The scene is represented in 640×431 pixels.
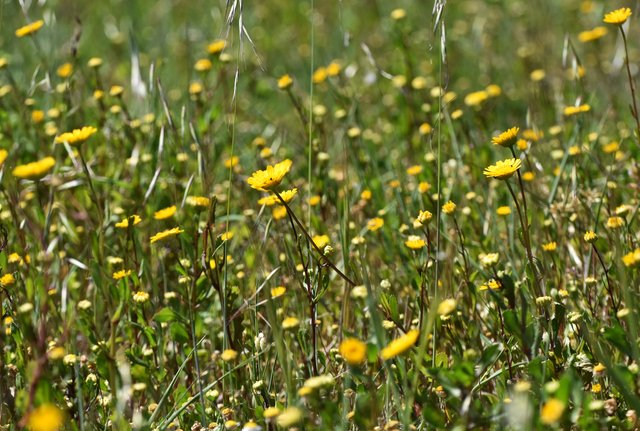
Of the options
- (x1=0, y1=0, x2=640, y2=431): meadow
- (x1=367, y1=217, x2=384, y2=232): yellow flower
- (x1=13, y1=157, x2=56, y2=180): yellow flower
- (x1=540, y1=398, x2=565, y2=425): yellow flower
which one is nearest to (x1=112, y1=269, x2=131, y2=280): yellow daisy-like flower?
(x1=0, y1=0, x2=640, y2=431): meadow

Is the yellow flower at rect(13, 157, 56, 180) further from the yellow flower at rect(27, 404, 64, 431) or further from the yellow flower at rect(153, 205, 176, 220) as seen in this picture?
the yellow flower at rect(27, 404, 64, 431)

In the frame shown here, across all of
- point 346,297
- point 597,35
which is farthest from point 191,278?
point 597,35

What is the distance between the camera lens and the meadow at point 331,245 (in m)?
1.80

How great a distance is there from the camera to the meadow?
1.80 m

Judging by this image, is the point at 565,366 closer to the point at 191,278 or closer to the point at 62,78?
the point at 191,278

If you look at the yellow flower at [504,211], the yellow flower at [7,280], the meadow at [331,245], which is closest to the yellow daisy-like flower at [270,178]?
the meadow at [331,245]

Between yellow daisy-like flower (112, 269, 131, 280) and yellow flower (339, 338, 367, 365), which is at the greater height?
yellow flower (339, 338, 367, 365)

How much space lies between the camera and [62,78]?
13.5 ft

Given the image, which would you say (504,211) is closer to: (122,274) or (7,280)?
(122,274)

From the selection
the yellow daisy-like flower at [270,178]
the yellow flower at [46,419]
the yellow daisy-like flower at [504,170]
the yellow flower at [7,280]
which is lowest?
the yellow flower at [7,280]

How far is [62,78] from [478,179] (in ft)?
6.89

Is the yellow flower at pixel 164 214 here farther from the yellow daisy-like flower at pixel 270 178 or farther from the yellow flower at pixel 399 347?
the yellow flower at pixel 399 347

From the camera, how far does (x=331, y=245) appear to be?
276 cm

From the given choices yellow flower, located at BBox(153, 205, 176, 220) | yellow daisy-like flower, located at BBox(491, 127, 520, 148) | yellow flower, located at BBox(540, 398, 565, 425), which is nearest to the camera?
yellow flower, located at BBox(540, 398, 565, 425)
